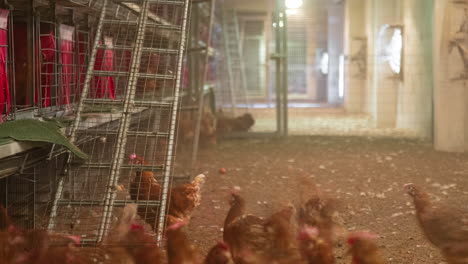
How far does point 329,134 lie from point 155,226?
22.7ft

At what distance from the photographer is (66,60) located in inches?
228

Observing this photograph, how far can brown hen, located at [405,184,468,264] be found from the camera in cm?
347

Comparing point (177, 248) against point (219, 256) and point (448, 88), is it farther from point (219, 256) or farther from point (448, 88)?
point (448, 88)

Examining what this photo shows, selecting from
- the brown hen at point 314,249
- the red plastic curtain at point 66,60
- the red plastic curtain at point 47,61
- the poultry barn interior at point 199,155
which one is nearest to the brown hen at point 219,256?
the poultry barn interior at point 199,155

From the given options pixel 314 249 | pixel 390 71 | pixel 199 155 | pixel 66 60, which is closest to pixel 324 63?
pixel 390 71

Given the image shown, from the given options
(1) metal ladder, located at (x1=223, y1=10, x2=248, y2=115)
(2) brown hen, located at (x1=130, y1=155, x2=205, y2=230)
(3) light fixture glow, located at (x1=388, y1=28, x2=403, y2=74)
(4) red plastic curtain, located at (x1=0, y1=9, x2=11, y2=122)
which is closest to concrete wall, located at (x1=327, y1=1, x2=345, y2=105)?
(1) metal ladder, located at (x1=223, y1=10, x2=248, y2=115)

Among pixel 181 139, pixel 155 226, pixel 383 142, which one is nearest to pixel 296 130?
pixel 383 142

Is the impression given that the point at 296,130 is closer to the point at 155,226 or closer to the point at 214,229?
the point at 214,229

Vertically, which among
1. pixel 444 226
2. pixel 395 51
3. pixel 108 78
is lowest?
pixel 444 226

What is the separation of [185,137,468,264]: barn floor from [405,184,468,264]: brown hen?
9.1 inches

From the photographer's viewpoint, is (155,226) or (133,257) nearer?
(133,257)

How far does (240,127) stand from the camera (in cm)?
1091

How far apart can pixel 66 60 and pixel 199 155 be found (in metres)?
3.09

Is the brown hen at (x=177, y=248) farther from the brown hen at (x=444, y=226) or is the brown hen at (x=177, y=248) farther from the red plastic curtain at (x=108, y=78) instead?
the red plastic curtain at (x=108, y=78)
